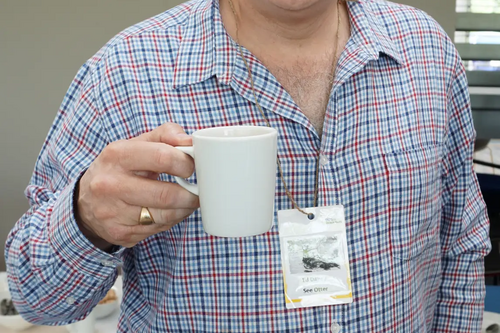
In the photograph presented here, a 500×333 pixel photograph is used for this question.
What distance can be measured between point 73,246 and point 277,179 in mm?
353

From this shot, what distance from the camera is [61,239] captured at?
0.82 metres

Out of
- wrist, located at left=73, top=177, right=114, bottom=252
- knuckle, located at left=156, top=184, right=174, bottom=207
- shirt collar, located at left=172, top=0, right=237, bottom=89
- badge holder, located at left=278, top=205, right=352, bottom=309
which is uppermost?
shirt collar, located at left=172, top=0, right=237, bottom=89

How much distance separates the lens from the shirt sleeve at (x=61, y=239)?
0.83 metres

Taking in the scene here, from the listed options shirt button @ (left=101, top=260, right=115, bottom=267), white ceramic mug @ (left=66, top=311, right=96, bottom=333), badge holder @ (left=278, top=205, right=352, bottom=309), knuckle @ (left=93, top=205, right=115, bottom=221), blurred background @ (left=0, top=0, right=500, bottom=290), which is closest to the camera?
knuckle @ (left=93, top=205, right=115, bottom=221)

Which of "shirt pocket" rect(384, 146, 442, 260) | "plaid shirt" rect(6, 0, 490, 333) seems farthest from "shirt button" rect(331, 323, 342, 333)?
"shirt pocket" rect(384, 146, 442, 260)

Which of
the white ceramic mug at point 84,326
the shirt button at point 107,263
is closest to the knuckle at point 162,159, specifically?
the shirt button at point 107,263

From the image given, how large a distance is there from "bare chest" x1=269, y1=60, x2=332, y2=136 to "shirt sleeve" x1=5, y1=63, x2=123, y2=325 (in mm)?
350

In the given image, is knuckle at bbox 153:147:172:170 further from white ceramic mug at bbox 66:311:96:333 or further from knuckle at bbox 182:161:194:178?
white ceramic mug at bbox 66:311:96:333

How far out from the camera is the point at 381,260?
39.7 inches

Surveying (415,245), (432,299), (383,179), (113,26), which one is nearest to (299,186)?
(383,179)

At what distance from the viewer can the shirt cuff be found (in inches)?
31.4

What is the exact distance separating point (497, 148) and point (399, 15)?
102 inches

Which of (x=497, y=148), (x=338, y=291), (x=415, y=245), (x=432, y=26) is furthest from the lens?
(x=497, y=148)

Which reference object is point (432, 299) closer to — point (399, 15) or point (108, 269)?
point (399, 15)
